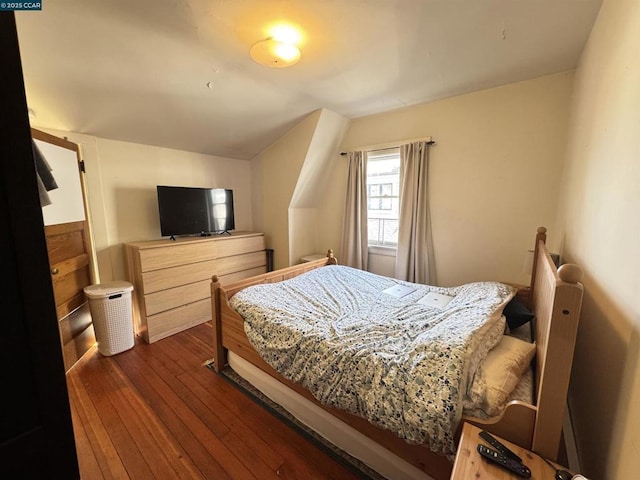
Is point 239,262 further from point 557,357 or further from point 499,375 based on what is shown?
point 557,357

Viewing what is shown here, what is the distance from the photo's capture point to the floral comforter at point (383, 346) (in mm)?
1062

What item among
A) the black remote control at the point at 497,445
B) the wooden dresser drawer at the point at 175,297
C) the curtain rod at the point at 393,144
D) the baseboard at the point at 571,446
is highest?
the curtain rod at the point at 393,144

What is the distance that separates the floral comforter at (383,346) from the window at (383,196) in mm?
1245

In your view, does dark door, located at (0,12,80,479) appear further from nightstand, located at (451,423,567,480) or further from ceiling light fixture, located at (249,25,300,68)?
ceiling light fixture, located at (249,25,300,68)

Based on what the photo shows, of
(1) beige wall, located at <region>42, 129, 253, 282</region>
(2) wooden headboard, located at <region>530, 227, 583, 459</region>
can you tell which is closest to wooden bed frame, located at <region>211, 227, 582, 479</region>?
(2) wooden headboard, located at <region>530, 227, 583, 459</region>

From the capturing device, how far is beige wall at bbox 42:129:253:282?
2.62 m

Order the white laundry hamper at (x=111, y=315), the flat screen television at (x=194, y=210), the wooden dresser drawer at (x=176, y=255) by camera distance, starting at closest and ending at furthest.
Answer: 1. the white laundry hamper at (x=111, y=315)
2. the wooden dresser drawer at (x=176, y=255)
3. the flat screen television at (x=194, y=210)

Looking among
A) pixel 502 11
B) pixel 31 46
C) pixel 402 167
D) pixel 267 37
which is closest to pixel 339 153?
pixel 402 167

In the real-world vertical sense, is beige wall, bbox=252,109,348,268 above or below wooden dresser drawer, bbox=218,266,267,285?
above

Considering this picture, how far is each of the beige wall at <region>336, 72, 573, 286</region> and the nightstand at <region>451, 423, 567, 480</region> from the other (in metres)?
2.00

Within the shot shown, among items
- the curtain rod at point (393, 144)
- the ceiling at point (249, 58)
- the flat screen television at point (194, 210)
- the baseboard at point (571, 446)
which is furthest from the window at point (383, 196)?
the baseboard at point (571, 446)

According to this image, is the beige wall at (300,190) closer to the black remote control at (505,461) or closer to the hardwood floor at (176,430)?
the hardwood floor at (176,430)

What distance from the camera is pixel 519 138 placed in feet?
7.66

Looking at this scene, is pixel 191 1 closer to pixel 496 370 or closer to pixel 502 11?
pixel 502 11
